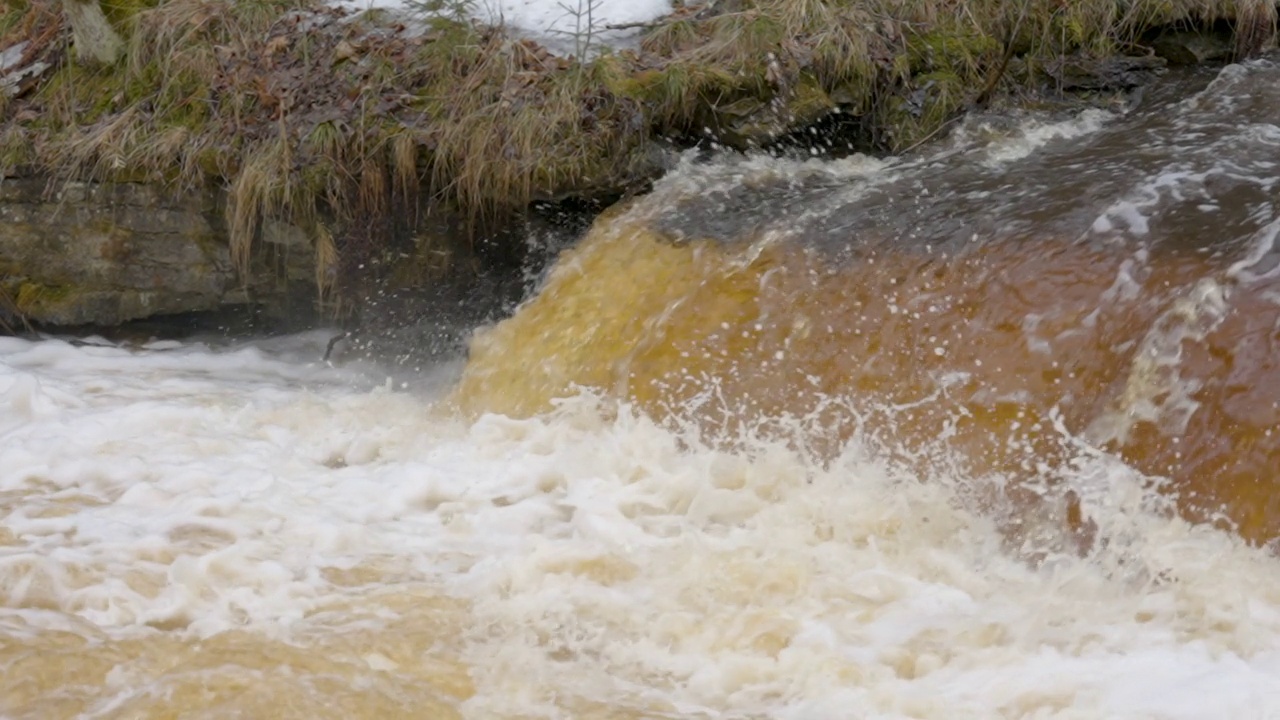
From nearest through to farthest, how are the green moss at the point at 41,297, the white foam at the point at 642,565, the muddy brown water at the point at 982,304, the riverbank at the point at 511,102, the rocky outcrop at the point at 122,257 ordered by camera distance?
the white foam at the point at 642,565 < the muddy brown water at the point at 982,304 < the riverbank at the point at 511,102 < the rocky outcrop at the point at 122,257 < the green moss at the point at 41,297

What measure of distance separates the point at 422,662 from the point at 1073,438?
2087 millimetres

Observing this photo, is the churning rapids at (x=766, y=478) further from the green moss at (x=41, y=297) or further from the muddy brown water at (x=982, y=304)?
the green moss at (x=41, y=297)

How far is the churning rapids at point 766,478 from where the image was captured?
3.09 m

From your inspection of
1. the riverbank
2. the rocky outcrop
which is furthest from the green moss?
the riverbank

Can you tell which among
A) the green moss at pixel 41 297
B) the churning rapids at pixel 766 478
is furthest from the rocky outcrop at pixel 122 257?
the churning rapids at pixel 766 478

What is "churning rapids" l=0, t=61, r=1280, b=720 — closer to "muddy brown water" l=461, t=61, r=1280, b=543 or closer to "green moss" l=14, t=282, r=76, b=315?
"muddy brown water" l=461, t=61, r=1280, b=543

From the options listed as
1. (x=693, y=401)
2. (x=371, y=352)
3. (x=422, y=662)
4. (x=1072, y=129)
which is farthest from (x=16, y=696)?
(x=1072, y=129)

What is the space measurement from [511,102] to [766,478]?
7.41ft

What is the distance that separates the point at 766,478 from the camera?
13.6 feet

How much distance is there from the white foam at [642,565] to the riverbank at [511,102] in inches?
47.0

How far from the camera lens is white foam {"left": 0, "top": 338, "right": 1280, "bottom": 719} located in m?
3.07

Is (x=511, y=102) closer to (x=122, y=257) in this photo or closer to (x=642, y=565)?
(x=122, y=257)

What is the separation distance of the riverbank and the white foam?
47.0 inches

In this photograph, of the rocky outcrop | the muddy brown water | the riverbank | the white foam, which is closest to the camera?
the white foam
